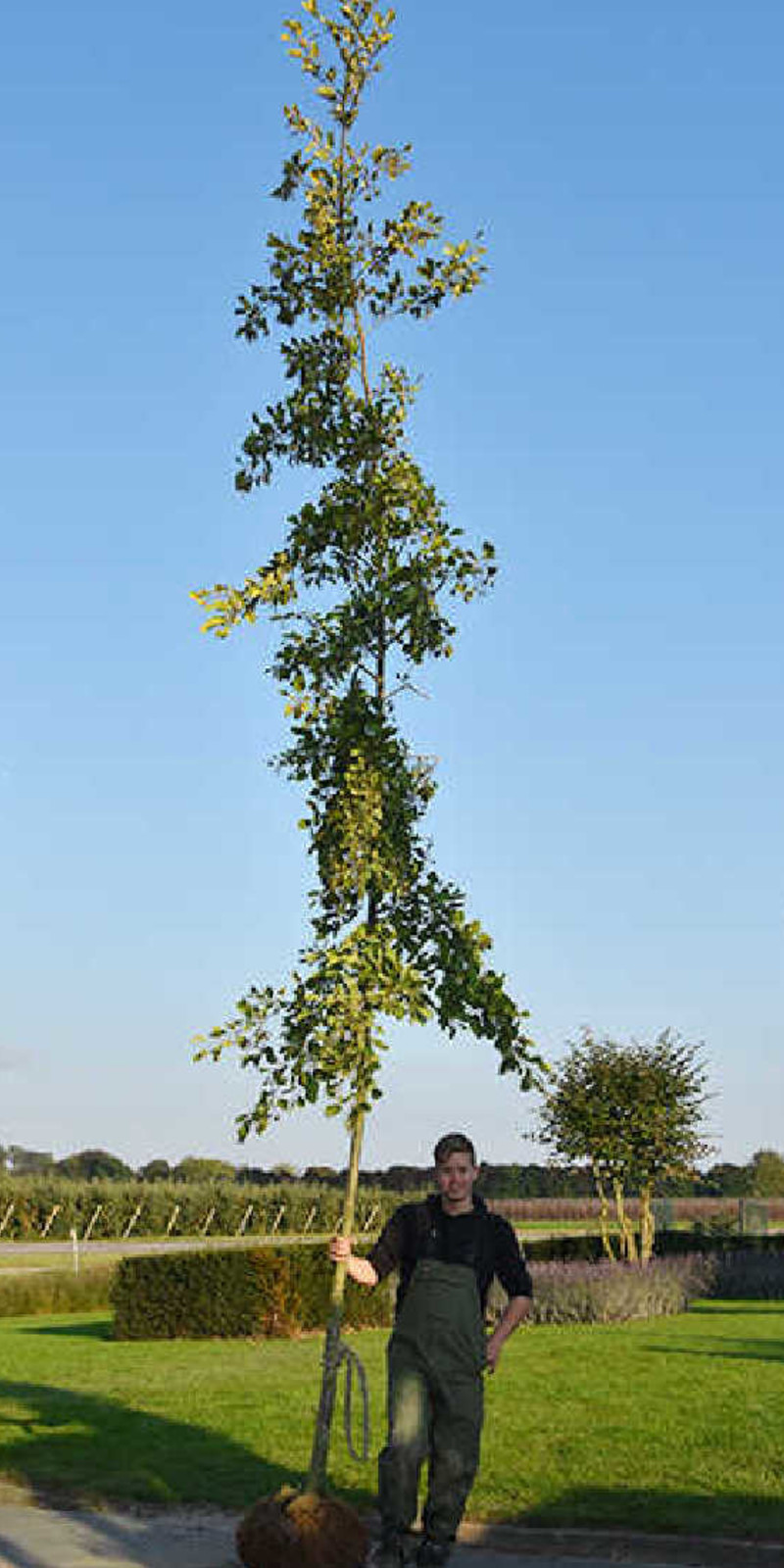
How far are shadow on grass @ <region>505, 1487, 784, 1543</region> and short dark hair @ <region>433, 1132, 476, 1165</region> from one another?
281 centimetres

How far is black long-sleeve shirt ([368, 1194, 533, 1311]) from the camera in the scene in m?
7.38

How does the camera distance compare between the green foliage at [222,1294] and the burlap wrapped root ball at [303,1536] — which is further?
the green foliage at [222,1294]

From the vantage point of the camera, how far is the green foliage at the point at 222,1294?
76.8 feet

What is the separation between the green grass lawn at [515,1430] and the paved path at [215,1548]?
1.03ft

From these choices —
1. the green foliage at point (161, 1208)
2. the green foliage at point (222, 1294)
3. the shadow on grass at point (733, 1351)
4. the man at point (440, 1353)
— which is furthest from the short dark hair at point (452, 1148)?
the green foliage at point (161, 1208)

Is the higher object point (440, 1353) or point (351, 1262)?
point (351, 1262)

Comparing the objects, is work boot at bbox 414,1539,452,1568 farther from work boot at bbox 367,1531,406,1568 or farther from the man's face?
the man's face

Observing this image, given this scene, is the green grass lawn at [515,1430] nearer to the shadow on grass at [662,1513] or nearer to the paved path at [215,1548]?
the shadow on grass at [662,1513]

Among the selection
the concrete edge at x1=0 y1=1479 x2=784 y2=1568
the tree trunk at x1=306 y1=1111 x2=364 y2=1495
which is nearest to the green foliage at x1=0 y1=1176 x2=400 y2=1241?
the concrete edge at x1=0 y1=1479 x2=784 y2=1568

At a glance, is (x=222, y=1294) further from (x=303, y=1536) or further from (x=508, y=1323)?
(x=508, y=1323)

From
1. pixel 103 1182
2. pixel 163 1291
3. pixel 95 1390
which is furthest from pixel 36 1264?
pixel 95 1390

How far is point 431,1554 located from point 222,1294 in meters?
16.9

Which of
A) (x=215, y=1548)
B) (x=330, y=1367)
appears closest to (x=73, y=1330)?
(x=215, y=1548)

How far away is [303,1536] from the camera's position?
7418mm
